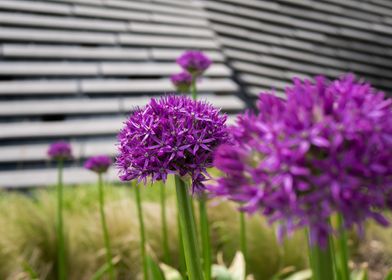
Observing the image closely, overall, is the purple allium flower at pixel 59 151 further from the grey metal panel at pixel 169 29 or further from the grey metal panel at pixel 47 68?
the grey metal panel at pixel 169 29

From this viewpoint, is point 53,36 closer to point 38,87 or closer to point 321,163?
point 38,87

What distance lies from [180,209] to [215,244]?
5.58 feet

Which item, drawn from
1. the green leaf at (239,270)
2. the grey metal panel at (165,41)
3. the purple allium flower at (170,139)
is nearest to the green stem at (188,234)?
the purple allium flower at (170,139)

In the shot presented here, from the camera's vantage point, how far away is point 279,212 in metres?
0.41

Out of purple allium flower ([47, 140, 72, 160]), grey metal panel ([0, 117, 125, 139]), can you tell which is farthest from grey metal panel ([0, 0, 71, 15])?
purple allium flower ([47, 140, 72, 160])

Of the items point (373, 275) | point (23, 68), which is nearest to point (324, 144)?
point (373, 275)

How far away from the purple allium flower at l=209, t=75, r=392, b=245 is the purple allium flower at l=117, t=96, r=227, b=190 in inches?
7.6

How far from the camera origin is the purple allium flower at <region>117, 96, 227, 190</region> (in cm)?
63

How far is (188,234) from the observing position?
2.12 ft

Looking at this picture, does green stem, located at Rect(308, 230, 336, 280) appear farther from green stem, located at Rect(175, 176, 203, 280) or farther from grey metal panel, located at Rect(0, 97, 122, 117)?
grey metal panel, located at Rect(0, 97, 122, 117)

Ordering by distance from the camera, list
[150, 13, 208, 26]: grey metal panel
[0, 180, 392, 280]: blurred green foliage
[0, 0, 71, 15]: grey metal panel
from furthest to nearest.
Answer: [150, 13, 208, 26]: grey metal panel, [0, 0, 71, 15]: grey metal panel, [0, 180, 392, 280]: blurred green foliage

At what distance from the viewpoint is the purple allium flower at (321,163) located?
1.32 feet

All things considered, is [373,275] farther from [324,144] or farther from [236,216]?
[324,144]

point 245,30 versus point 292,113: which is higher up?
point 245,30
